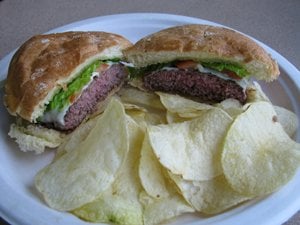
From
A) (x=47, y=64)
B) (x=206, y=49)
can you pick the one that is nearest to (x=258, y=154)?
(x=206, y=49)

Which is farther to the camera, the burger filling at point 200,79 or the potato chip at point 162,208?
the burger filling at point 200,79

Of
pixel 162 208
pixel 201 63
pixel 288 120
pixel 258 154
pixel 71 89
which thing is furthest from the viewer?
pixel 201 63

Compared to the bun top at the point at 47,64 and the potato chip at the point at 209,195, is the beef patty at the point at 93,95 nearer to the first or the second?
the bun top at the point at 47,64

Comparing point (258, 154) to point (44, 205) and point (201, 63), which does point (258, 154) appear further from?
point (44, 205)

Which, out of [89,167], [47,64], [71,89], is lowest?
[89,167]

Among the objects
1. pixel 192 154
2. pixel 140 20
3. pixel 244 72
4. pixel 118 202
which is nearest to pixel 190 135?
pixel 192 154

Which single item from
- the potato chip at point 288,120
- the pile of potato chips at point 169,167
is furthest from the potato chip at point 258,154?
the potato chip at point 288,120
